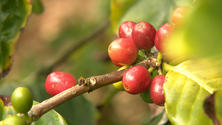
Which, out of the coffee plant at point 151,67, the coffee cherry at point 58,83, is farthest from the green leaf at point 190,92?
the coffee cherry at point 58,83

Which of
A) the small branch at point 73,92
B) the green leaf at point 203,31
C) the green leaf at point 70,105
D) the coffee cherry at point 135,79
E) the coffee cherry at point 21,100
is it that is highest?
the green leaf at point 203,31

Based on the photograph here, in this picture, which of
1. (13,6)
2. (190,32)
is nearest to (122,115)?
(13,6)

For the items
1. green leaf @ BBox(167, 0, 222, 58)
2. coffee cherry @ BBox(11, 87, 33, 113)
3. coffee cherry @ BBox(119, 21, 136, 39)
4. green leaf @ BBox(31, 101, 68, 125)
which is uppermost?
green leaf @ BBox(167, 0, 222, 58)

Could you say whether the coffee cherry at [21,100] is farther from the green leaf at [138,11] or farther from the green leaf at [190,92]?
the green leaf at [138,11]

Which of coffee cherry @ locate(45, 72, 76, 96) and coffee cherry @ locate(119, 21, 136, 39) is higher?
coffee cherry @ locate(119, 21, 136, 39)

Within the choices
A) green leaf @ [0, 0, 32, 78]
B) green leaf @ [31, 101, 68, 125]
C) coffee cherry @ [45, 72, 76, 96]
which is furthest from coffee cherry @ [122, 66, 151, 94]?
green leaf @ [0, 0, 32, 78]

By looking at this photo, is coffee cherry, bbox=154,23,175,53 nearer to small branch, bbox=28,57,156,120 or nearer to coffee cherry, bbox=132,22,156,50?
coffee cherry, bbox=132,22,156,50
